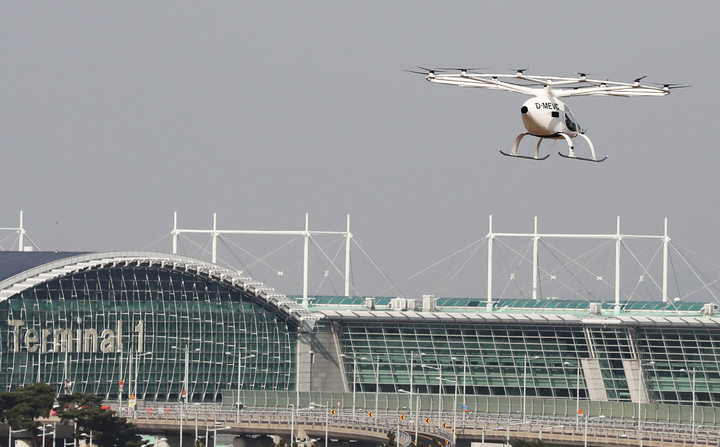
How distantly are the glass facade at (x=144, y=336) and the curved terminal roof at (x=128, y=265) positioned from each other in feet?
3.10

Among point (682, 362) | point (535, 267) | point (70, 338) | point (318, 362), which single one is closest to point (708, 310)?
point (682, 362)

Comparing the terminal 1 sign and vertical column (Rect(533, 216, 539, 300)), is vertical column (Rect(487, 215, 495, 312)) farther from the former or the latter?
the terminal 1 sign

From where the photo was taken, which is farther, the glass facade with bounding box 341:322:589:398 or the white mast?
the white mast

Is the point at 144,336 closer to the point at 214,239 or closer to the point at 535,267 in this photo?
the point at 214,239

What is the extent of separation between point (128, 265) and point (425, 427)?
130ft

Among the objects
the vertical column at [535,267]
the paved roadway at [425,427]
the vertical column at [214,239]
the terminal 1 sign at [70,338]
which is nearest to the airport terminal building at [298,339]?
the terminal 1 sign at [70,338]

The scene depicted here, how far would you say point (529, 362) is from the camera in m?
153

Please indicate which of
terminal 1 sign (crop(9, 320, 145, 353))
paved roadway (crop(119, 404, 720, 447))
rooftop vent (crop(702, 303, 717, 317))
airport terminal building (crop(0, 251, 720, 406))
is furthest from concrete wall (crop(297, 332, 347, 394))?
rooftop vent (crop(702, 303, 717, 317))

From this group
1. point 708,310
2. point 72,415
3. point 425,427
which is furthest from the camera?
point 708,310

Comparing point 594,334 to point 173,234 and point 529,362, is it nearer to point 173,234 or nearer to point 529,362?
point 529,362

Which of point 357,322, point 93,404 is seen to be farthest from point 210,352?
point 93,404

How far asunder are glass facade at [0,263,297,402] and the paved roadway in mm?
12723

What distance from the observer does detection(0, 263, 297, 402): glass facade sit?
5340 inches

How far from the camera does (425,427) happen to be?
117875mm
